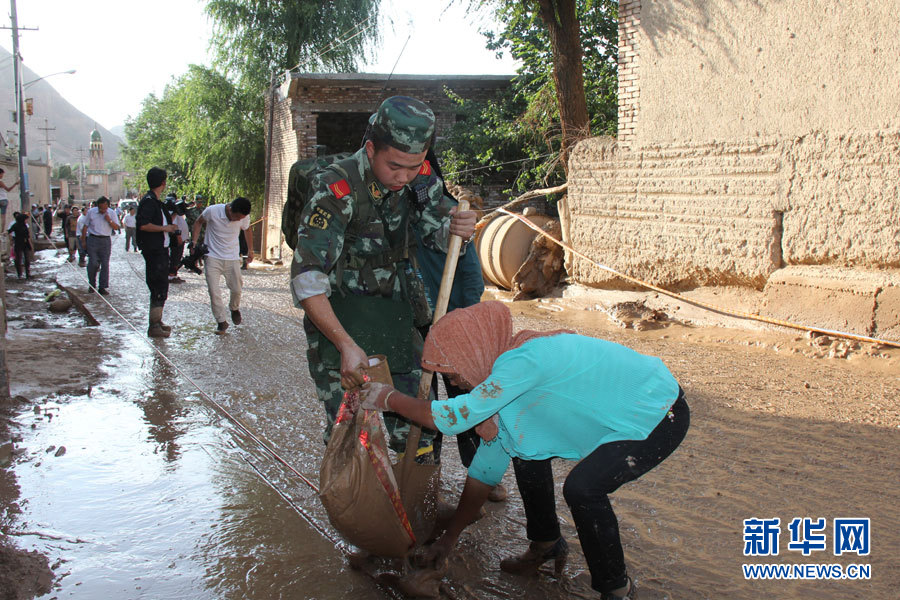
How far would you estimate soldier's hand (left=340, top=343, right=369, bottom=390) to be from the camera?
2682 millimetres

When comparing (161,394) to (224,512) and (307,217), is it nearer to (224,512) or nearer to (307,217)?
(224,512)

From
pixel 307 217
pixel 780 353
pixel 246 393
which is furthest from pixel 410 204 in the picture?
pixel 780 353

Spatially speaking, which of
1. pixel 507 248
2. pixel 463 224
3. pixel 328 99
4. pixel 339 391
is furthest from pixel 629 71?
pixel 328 99

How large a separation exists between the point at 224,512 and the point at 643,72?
24.1 feet

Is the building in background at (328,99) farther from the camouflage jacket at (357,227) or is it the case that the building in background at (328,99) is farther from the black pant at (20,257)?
the camouflage jacket at (357,227)

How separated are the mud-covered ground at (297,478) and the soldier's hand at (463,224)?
4.48 ft

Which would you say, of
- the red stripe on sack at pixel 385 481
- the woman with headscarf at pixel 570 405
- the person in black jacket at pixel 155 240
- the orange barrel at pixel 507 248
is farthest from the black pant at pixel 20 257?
the woman with headscarf at pixel 570 405

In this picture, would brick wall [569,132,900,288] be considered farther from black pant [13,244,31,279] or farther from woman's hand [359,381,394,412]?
black pant [13,244,31,279]

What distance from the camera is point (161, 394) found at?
19.5 feet

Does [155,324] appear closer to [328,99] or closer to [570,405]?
[570,405]

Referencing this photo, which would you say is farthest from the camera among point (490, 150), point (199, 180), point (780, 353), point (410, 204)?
point (199, 180)

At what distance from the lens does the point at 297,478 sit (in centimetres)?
409

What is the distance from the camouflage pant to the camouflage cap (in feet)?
2.91

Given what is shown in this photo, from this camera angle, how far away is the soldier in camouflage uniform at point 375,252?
281 cm
